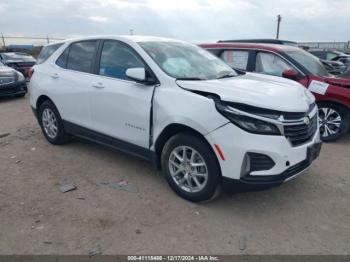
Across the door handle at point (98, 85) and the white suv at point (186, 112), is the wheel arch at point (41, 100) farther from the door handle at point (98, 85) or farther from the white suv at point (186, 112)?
the door handle at point (98, 85)

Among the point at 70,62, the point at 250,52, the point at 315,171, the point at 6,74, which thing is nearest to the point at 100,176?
the point at 70,62

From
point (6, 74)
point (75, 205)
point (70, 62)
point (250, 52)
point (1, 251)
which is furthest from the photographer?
point (6, 74)

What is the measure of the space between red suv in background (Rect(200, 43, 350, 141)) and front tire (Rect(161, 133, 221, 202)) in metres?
2.45

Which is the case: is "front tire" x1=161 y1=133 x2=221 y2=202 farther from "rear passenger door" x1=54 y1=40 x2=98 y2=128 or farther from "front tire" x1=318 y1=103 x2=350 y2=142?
"front tire" x1=318 y1=103 x2=350 y2=142

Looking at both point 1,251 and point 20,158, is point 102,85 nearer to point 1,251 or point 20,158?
point 20,158

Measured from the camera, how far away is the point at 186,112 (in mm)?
3318

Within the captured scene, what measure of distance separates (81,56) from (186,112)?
89.3 inches

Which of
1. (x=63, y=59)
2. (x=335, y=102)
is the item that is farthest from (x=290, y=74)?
(x=63, y=59)

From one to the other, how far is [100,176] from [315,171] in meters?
2.93

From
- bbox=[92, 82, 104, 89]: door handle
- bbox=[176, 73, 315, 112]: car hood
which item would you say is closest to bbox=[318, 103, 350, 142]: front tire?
bbox=[176, 73, 315, 112]: car hood

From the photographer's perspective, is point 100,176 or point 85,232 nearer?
point 85,232

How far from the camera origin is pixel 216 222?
3.24 metres

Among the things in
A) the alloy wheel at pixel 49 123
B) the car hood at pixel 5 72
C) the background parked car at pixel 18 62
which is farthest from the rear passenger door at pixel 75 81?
the background parked car at pixel 18 62

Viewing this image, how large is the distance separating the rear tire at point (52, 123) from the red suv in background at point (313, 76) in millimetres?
3120
